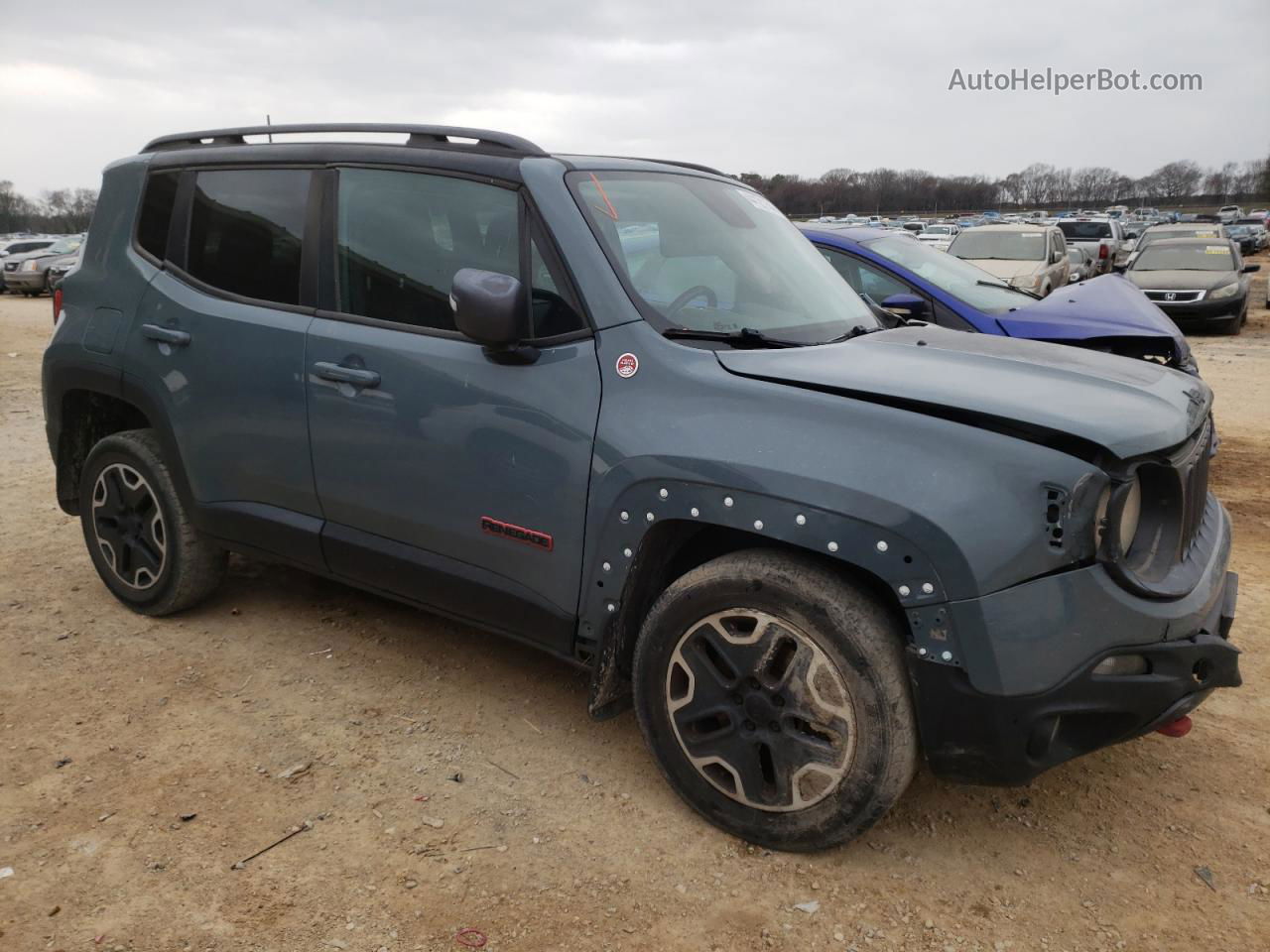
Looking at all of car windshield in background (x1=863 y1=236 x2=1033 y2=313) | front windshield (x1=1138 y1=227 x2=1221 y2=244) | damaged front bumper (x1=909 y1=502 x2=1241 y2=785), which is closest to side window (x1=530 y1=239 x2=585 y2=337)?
damaged front bumper (x1=909 y1=502 x2=1241 y2=785)

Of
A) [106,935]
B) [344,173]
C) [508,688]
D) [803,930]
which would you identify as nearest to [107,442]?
[344,173]

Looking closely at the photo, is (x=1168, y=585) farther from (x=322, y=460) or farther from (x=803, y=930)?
(x=322, y=460)

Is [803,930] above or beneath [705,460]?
beneath

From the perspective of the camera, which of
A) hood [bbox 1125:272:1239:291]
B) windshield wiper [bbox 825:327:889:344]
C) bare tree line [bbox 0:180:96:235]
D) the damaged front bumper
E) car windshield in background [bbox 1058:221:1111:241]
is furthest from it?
bare tree line [bbox 0:180:96:235]

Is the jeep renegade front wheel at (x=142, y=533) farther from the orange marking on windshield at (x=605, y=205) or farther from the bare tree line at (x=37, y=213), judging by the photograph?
the bare tree line at (x=37, y=213)

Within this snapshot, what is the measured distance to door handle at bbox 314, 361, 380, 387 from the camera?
3201 mm

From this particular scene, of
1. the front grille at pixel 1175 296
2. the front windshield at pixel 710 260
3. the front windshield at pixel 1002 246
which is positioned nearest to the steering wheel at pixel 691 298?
the front windshield at pixel 710 260

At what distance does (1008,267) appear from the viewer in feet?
38.8

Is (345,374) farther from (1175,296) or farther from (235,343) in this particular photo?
(1175,296)

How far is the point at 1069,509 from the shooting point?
2.22 metres

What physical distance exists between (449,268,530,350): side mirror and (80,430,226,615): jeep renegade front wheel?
73.1 inches

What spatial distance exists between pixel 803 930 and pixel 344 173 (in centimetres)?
281

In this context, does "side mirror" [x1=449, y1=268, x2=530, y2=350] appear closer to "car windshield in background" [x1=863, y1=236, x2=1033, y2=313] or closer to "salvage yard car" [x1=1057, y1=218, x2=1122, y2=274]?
"car windshield in background" [x1=863, y1=236, x2=1033, y2=313]

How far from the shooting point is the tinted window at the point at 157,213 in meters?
3.91
